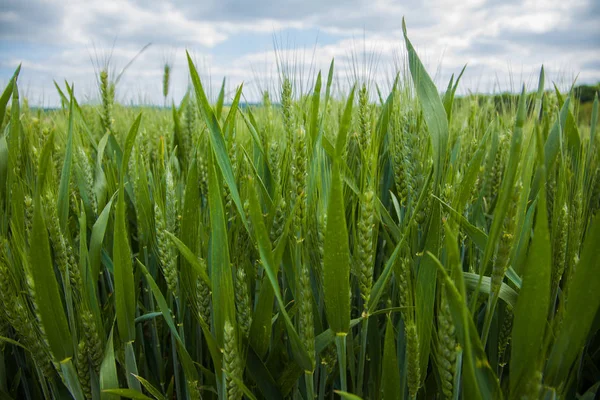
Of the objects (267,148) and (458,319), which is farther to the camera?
(267,148)

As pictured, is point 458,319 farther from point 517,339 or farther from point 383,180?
point 383,180

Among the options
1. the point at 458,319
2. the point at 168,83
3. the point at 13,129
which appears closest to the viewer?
the point at 458,319

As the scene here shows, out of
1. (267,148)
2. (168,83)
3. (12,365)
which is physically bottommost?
(12,365)

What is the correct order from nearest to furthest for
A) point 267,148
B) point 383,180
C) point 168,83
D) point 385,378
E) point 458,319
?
point 458,319 → point 385,378 → point 267,148 → point 383,180 → point 168,83

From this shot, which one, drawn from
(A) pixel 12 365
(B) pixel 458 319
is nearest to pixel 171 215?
(B) pixel 458 319

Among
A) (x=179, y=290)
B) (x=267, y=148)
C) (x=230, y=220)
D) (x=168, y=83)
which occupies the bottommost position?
(x=179, y=290)

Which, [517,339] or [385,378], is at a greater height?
[517,339]

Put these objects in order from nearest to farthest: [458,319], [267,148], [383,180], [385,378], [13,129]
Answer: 1. [458,319]
2. [385,378]
3. [13,129]
4. [267,148]
5. [383,180]

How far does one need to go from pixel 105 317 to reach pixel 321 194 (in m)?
0.68

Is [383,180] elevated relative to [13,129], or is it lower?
lower

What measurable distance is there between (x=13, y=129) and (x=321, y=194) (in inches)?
28.8

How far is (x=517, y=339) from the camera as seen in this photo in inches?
21.7

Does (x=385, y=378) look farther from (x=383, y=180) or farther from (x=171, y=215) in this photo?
(x=383, y=180)

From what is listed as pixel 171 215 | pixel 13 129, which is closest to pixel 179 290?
pixel 171 215
